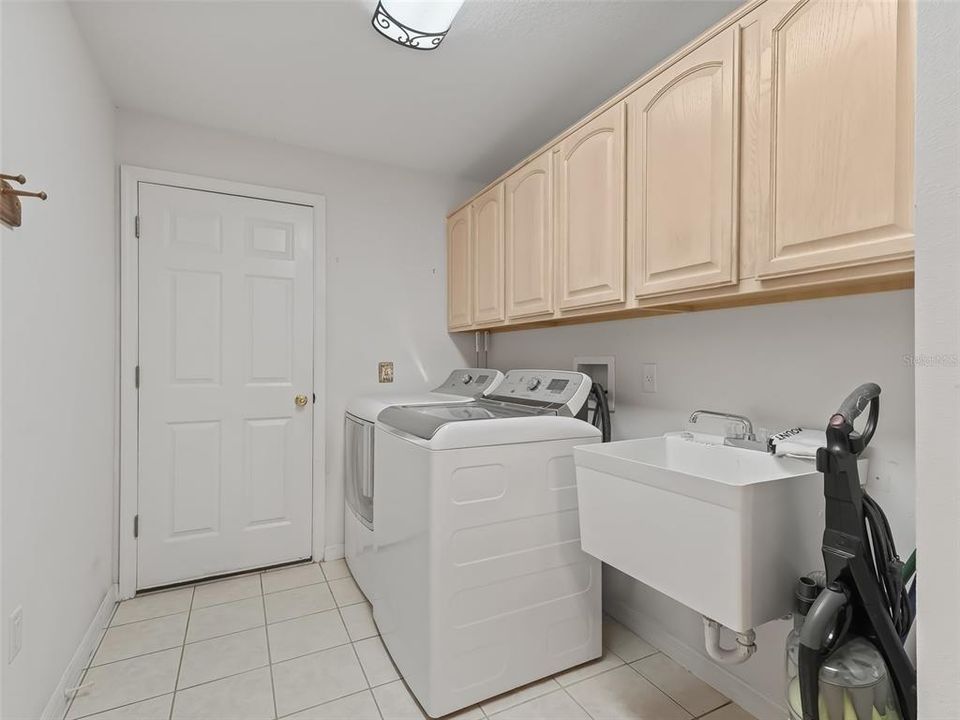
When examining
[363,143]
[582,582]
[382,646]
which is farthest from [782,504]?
[363,143]

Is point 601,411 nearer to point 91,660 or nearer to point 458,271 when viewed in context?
point 458,271

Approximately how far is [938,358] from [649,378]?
1614 mm

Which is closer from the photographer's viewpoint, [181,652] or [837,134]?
[837,134]

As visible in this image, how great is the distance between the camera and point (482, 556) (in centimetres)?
164

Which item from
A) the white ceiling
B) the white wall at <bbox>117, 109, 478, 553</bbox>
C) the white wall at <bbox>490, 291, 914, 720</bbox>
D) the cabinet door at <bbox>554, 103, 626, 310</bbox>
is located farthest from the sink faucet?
the white wall at <bbox>117, 109, 478, 553</bbox>

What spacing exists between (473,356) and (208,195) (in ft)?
5.73

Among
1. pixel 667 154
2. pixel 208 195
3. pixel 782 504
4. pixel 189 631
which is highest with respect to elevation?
pixel 208 195

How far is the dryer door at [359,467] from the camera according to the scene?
226cm

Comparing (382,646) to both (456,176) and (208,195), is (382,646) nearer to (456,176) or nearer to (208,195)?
(208,195)

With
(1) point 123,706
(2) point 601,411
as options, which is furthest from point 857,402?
(1) point 123,706

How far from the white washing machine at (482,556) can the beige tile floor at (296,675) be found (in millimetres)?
91

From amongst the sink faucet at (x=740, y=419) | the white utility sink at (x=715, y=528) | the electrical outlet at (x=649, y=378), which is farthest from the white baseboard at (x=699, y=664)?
the electrical outlet at (x=649, y=378)

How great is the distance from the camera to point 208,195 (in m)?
2.50

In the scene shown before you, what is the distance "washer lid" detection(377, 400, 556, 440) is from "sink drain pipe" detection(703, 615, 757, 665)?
88cm
